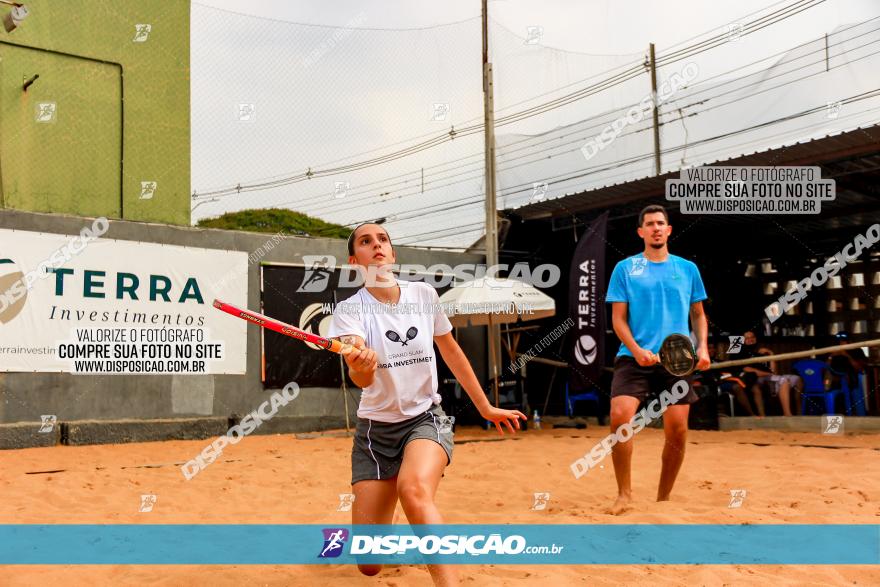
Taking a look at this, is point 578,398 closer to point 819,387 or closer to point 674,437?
point 819,387

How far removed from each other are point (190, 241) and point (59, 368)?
2450 mm

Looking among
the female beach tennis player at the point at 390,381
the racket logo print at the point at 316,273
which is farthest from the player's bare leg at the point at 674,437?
the racket logo print at the point at 316,273

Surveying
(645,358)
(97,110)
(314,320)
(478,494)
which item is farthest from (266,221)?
(645,358)

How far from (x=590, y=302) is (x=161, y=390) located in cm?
639

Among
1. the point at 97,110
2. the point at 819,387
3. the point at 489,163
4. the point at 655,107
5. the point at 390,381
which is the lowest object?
the point at 819,387

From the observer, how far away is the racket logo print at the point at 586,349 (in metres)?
11.9

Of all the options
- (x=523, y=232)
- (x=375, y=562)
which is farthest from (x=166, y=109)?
(x=375, y=562)

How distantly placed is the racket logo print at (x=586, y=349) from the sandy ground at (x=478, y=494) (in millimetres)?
2367

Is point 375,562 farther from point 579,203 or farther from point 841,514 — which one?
point 579,203

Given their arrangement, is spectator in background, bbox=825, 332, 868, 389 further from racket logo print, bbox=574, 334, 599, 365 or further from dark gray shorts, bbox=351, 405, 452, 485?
dark gray shorts, bbox=351, 405, 452, 485

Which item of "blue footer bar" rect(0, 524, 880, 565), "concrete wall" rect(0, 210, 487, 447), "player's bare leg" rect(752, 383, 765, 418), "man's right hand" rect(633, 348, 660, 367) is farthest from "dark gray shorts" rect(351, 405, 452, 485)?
"player's bare leg" rect(752, 383, 765, 418)

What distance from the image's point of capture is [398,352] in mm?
3604

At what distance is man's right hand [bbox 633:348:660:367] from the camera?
16.5ft

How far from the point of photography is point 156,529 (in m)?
4.84
